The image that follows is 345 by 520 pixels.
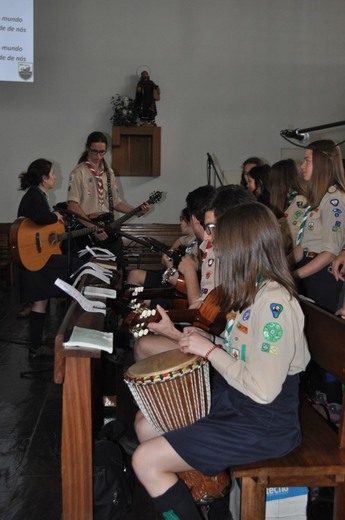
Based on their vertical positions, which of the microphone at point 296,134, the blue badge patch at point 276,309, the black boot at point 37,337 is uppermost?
the microphone at point 296,134

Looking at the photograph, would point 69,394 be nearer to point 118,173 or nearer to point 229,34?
point 118,173

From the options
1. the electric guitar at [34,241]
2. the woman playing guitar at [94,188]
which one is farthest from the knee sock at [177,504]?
the woman playing guitar at [94,188]

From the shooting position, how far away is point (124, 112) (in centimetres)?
704

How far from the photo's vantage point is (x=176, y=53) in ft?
23.9

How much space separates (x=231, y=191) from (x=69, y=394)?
3.52 ft

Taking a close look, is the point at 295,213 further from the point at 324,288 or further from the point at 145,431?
the point at 145,431

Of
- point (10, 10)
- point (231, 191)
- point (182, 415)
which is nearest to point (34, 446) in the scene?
point (182, 415)

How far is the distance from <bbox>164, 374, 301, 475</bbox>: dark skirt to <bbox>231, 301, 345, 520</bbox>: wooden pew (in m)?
0.04

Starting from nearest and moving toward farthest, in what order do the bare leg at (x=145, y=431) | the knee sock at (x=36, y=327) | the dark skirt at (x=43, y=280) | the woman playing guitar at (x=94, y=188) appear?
1. the bare leg at (x=145, y=431)
2. the dark skirt at (x=43, y=280)
3. the knee sock at (x=36, y=327)
4. the woman playing guitar at (x=94, y=188)

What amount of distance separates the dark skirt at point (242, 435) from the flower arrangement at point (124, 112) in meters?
5.84

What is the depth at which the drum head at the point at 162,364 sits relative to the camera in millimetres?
1743

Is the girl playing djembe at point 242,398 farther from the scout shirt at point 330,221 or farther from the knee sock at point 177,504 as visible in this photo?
the scout shirt at point 330,221

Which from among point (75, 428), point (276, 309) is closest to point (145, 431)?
point (75, 428)

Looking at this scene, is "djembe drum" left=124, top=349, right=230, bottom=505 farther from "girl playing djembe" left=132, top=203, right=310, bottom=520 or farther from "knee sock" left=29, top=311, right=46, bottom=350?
"knee sock" left=29, top=311, right=46, bottom=350
